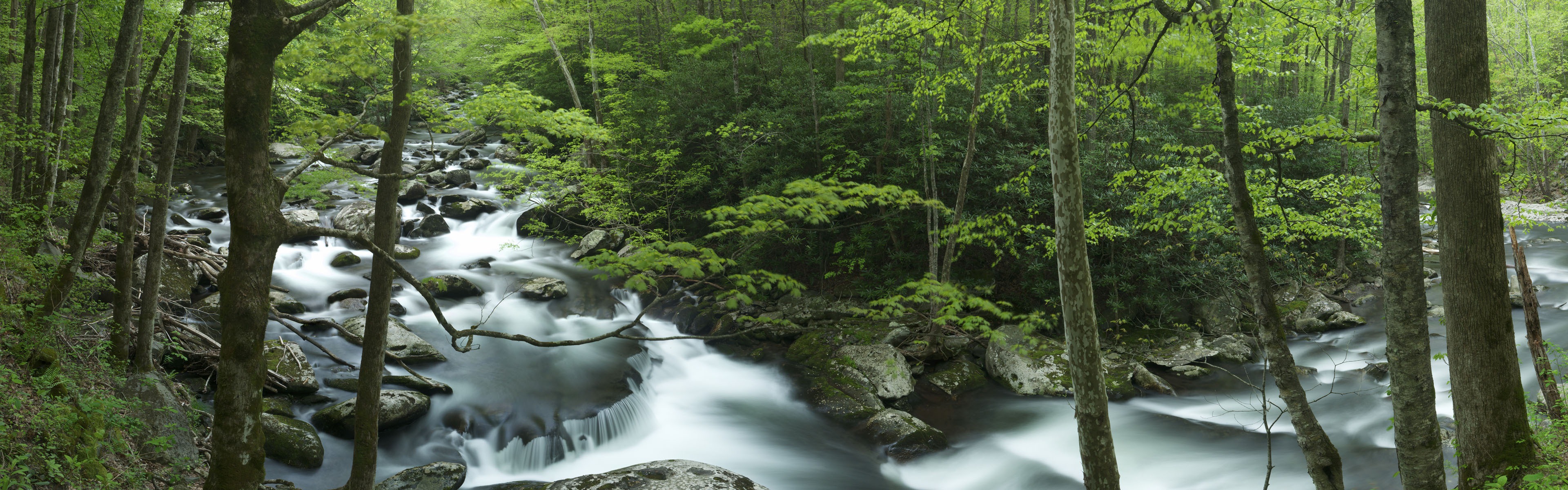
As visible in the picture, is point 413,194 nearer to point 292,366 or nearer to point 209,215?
point 209,215

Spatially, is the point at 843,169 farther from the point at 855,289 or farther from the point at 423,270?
the point at 423,270

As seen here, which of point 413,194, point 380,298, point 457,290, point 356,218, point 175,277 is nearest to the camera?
point 380,298

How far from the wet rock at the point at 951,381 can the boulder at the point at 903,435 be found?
129cm

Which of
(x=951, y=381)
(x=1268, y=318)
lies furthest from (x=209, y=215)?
(x=1268, y=318)

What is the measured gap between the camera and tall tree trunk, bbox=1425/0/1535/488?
464 centimetres

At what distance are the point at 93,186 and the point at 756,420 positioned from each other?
768 centimetres

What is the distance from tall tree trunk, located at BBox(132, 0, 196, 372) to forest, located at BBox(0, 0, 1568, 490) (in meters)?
0.05

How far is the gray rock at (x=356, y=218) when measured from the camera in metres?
14.3

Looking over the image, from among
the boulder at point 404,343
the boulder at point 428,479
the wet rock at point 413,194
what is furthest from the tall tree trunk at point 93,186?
the wet rock at point 413,194

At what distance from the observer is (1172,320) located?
11.8 m

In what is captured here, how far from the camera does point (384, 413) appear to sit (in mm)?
7691

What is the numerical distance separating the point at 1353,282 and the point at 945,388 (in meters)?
10.4

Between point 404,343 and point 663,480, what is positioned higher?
point 404,343

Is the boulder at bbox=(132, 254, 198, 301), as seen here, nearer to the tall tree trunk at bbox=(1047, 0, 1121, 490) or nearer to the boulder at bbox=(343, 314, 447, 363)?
the boulder at bbox=(343, 314, 447, 363)
